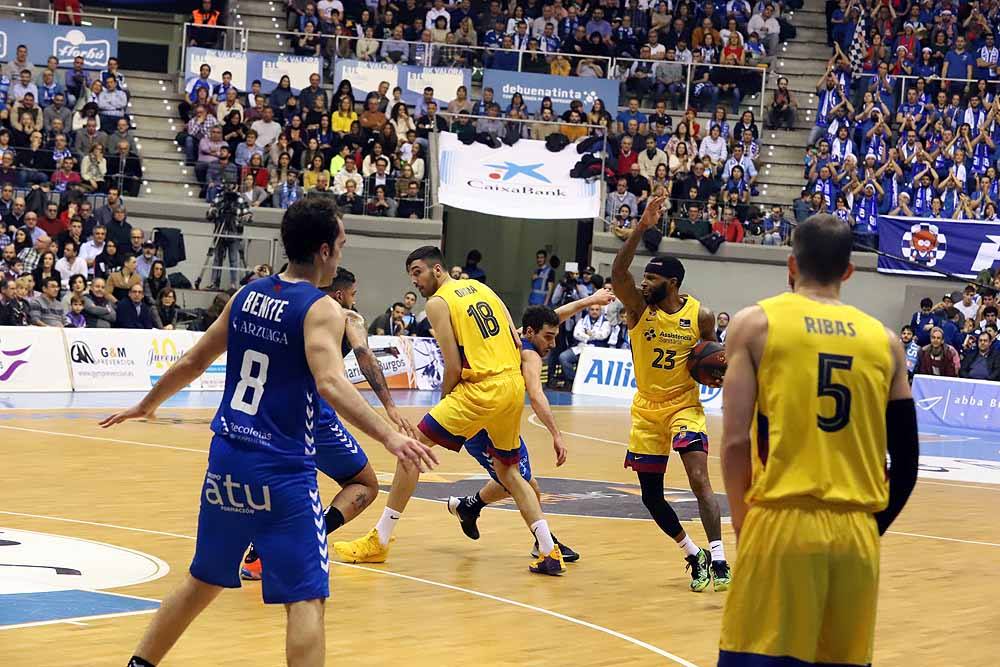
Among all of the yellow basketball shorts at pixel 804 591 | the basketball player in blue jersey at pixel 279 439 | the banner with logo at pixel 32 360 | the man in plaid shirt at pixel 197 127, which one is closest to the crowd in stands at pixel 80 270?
the banner with logo at pixel 32 360

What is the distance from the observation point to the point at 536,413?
949 cm

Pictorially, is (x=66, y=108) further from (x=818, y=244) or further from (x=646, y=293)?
(x=818, y=244)

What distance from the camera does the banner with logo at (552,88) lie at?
2819cm

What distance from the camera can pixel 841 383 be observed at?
4250 millimetres

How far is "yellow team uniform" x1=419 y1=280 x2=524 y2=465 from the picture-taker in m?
8.84

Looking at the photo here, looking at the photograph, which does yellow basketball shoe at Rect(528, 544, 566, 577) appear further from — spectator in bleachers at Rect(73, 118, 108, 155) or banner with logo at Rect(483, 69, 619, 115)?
banner with logo at Rect(483, 69, 619, 115)

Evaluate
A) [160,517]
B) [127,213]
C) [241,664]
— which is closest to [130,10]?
[127,213]

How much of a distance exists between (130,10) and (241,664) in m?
27.7

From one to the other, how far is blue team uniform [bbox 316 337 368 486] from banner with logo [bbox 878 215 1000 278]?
19.9m

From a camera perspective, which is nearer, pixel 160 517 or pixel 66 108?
pixel 160 517

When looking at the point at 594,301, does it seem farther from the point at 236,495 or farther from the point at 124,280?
the point at 124,280

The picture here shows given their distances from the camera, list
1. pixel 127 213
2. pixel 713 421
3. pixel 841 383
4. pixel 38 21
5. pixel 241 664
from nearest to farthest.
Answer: pixel 841 383
pixel 241 664
pixel 713 421
pixel 127 213
pixel 38 21

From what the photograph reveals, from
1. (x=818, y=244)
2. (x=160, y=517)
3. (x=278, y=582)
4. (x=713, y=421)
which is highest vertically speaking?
(x=818, y=244)

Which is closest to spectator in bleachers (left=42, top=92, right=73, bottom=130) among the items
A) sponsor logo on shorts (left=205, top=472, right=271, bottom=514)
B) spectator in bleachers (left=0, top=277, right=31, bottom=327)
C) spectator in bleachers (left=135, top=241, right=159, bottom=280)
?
spectator in bleachers (left=135, top=241, right=159, bottom=280)
